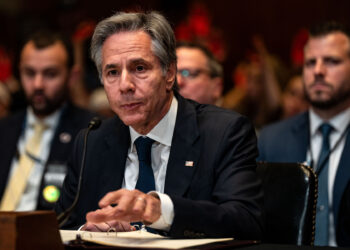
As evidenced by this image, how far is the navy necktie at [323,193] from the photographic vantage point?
3539 millimetres

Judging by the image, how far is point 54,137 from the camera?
14.2 ft

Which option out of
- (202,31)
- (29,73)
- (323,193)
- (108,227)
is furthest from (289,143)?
(202,31)

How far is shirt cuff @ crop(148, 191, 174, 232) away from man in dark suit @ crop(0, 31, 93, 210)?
2.15 m

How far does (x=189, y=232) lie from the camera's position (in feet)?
6.86

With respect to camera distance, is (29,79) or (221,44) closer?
(29,79)

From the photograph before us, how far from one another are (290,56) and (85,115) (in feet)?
15.1

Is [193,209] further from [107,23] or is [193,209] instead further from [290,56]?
[290,56]

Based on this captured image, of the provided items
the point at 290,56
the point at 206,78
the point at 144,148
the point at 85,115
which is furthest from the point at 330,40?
the point at 290,56

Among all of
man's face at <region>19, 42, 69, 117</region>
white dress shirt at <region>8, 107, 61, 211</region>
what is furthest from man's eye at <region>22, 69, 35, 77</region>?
white dress shirt at <region>8, 107, 61, 211</region>

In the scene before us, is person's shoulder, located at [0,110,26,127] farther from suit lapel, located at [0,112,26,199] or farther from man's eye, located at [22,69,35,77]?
man's eye, located at [22,69,35,77]

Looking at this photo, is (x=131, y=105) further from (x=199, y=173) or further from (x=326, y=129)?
(x=326, y=129)

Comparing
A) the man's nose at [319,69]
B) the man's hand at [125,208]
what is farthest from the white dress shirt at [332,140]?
the man's hand at [125,208]

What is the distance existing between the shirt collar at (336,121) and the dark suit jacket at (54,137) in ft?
5.06

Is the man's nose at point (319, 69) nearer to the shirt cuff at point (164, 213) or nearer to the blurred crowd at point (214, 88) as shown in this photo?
the blurred crowd at point (214, 88)
